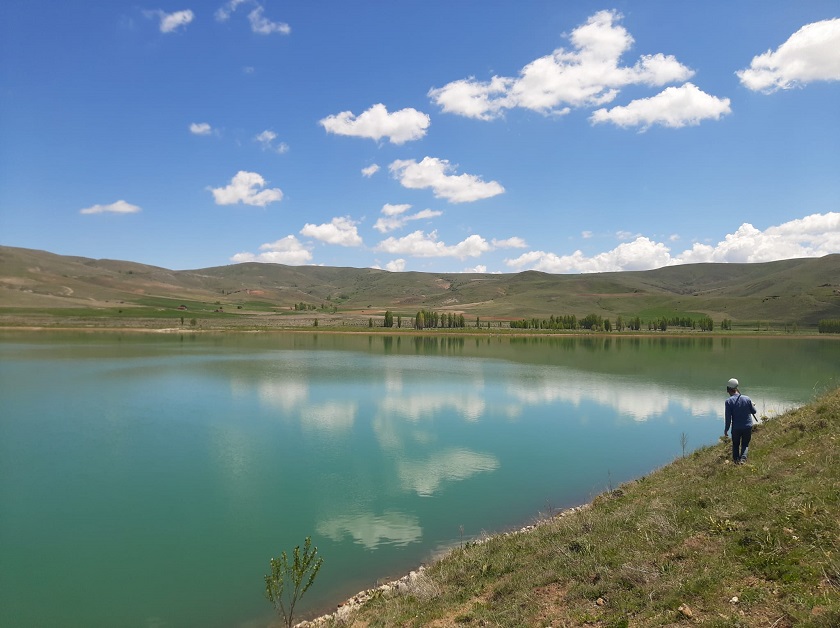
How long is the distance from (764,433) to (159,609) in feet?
60.4

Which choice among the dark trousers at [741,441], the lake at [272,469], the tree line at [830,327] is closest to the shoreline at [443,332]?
the tree line at [830,327]

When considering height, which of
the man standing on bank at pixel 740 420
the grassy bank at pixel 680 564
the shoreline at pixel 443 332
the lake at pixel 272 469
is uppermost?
A: the man standing on bank at pixel 740 420

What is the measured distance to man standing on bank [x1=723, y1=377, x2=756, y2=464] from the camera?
11820mm

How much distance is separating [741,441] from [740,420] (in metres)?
1.01

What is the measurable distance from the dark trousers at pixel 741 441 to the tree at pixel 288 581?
1077 cm

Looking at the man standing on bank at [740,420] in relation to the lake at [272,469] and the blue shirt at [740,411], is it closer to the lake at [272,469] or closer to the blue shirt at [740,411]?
the blue shirt at [740,411]

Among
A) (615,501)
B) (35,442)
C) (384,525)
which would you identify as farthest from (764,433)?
(35,442)

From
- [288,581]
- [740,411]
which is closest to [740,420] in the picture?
[740,411]

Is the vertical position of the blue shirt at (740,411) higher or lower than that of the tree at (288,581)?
higher

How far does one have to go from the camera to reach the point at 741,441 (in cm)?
1254

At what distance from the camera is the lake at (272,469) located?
541 inches

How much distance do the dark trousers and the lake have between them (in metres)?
2.17

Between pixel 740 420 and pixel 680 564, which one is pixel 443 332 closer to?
pixel 740 420

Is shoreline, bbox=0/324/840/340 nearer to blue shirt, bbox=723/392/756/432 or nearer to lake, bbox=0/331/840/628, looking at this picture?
lake, bbox=0/331/840/628
